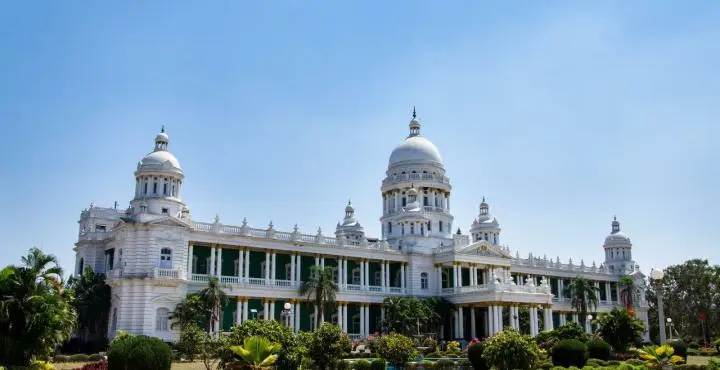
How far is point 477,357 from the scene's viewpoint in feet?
130

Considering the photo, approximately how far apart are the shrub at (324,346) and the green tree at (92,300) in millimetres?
27610

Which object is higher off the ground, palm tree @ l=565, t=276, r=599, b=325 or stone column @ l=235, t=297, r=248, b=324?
palm tree @ l=565, t=276, r=599, b=325

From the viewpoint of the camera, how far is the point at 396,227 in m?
77.1

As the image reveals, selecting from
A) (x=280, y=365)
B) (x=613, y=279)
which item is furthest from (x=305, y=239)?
(x=613, y=279)

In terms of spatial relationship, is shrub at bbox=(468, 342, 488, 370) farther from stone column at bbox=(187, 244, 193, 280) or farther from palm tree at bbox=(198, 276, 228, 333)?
stone column at bbox=(187, 244, 193, 280)

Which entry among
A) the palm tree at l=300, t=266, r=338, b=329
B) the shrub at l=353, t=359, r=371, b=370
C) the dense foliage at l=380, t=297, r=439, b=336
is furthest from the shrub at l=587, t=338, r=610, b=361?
the palm tree at l=300, t=266, r=338, b=329

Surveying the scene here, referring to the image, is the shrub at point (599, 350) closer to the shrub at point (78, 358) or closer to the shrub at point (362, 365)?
the shrub at point (362, 365)

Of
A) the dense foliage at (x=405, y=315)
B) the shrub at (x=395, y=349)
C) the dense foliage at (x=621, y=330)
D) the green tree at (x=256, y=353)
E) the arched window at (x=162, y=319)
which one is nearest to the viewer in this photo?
the green tree at (x=256, y=353)

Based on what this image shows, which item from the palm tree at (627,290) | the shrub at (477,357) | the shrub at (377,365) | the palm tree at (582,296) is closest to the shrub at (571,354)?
the shrub at (477,357)

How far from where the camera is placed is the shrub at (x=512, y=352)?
33.8 metres

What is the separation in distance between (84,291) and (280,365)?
31.4 m

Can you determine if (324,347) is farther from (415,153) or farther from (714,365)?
(415,153)

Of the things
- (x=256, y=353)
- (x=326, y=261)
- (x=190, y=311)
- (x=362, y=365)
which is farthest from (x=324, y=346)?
(x=326, y=261)

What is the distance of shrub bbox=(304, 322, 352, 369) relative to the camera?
3562 cm
